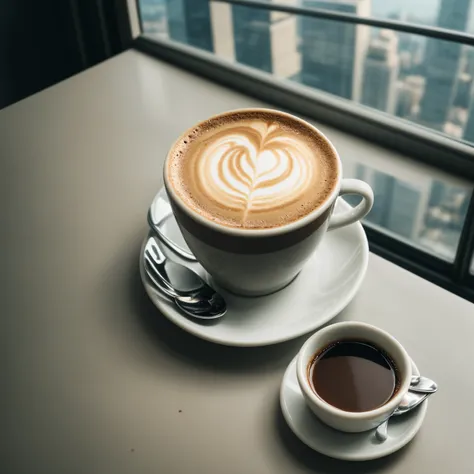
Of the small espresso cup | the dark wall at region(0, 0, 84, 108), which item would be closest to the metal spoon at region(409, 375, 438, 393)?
the small espresso cup

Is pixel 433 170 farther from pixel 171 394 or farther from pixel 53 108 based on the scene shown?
pixel 53 108

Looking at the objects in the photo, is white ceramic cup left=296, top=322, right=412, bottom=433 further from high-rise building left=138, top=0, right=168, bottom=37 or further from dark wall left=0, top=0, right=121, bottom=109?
dark wall left=0, top=0, right=121, bottom=109

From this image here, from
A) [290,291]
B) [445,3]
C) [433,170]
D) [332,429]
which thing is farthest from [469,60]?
[332,429]

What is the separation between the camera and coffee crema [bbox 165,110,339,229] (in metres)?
0.57

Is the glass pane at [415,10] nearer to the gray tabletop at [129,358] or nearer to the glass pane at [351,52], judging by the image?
the glass pane at [351,52]

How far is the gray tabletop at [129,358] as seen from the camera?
1.78ft

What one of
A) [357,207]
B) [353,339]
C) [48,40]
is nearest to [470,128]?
[357,207]

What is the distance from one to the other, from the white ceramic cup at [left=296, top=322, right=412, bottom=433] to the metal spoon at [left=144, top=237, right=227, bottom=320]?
109mm

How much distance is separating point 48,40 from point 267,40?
0.50 meters

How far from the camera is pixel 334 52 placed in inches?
44.4

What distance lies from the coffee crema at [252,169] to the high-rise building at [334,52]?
0.38 metres

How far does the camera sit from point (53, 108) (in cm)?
98

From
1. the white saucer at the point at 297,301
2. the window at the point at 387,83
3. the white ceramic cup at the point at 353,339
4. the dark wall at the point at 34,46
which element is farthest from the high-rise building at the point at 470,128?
the dark wall at the point at 34,46

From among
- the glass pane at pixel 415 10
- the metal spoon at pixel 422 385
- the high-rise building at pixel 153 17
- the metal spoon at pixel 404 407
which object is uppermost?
the glass pane at pixel 415 10
